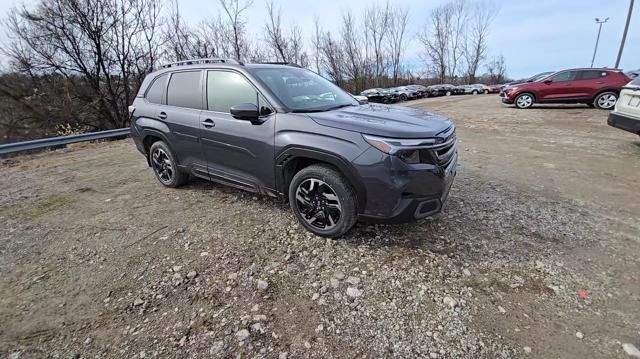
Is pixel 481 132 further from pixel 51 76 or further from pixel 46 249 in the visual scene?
pixel 51 76

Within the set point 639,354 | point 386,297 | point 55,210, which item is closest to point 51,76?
point 55,210

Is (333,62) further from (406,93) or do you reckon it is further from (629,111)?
(629,111)

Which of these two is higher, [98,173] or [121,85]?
[121,85]

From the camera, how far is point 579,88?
12070 mm

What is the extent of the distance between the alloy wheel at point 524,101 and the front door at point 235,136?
45.9 feet

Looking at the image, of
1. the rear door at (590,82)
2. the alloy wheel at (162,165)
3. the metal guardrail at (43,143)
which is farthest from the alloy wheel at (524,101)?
the metal guardrail at (43,143)

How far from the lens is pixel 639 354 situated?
1829 millimetres

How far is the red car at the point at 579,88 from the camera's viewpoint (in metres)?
11.6

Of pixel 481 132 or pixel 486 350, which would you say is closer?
pixel 486 350

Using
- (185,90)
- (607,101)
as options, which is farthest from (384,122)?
(607,101)

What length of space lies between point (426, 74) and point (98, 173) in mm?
57501

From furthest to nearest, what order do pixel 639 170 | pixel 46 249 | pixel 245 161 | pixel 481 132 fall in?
pixel 481 132, pixel 639 170, pixel 245 161, pixel 46 249

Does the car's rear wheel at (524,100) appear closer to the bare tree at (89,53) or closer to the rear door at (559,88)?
the rear door at (559,88)

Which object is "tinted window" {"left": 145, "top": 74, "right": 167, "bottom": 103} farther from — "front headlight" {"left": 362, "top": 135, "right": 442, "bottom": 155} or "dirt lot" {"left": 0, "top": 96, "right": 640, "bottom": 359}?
"front headlight" {"left": 362, "top": 135, "right": 442, "bottom": 155}
